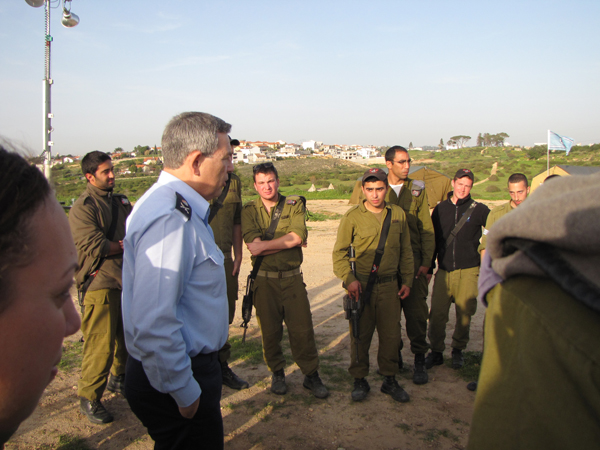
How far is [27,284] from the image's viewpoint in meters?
0.83

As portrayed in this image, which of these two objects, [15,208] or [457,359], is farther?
[457,359]

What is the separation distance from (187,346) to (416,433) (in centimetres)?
260

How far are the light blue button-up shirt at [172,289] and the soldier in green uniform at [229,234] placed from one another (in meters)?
2.42

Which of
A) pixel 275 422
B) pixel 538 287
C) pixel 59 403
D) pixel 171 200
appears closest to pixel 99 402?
pixel 59 403

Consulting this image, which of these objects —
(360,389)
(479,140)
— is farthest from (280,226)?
(479,140)

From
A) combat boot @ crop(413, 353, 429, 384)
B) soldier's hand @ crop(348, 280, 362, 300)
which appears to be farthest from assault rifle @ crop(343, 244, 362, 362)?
combat boot @ crop(413, 353, 429, 384)

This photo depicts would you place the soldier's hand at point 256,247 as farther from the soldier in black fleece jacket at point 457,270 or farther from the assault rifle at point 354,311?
the soldier in black fleece jacket at point 457,270

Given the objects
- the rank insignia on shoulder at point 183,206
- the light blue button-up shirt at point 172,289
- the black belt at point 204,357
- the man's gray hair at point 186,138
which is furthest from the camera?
the man's gray hair at point 186,138

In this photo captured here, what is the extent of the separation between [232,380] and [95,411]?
1353mm

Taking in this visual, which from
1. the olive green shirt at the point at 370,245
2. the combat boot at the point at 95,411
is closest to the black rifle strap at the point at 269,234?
the olive green shirt at the point at 370,245

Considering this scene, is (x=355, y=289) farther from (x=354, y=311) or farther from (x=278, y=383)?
(x=278, y=383)

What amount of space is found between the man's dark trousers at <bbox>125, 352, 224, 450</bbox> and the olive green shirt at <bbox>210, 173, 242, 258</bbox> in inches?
101

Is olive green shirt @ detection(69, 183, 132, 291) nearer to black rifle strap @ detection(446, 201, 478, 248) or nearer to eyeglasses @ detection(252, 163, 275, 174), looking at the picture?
eyeglasses @ detection(252, 163, 275, 174)

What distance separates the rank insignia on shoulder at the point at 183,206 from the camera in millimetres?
1835
